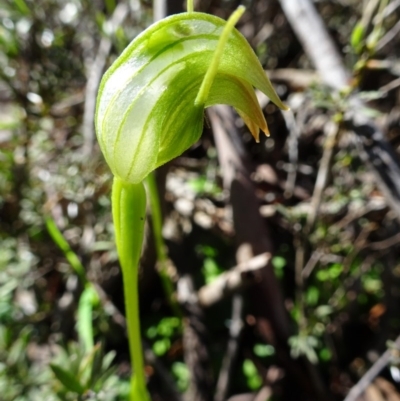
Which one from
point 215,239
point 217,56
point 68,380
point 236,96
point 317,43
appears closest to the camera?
point 217,56

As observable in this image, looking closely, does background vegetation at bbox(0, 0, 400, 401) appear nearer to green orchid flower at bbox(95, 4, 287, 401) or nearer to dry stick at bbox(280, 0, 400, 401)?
dry stick at bbox(280, 0, 400, 401)

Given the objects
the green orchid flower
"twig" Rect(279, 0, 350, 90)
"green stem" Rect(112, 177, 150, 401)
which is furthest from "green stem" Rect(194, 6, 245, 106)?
"twig" Rect(279, 0, 350, 90)

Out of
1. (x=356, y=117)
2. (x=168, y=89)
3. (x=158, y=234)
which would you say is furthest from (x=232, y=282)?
(x=168, y=89)

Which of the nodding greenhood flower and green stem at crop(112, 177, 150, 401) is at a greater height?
the nodding greenhood flower

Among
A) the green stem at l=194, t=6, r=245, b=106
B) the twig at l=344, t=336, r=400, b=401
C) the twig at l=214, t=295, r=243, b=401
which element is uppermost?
the green stem at l=194, t=6, r=245, b=106

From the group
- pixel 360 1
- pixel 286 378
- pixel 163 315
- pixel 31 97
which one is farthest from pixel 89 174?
pixel 360 1

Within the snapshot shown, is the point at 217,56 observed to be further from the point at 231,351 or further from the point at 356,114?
the point at 231,351

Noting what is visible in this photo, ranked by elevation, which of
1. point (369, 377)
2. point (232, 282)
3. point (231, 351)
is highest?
point (232, 282)

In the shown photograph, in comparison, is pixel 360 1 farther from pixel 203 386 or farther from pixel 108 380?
pixel 108 380
